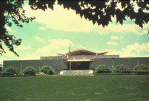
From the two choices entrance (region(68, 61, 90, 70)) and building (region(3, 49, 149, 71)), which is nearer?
building (region(3, 49, 149, 71))

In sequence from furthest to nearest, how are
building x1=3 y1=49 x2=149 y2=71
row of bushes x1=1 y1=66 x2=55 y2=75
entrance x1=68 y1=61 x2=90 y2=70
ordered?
entrance x1=68 y1=61 x2=90 y2=70
building x1=3 y1=49 x2=149 y2=71
row of bushes x1=1 y1=66 x2=55 y2=75

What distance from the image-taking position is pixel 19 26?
14.1m

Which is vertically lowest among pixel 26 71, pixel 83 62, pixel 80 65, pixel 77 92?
pixel 80 65

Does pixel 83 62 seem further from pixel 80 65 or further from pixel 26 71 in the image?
pixel 26 71

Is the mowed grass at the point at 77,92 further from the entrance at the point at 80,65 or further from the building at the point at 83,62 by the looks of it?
the entrance at the point at 80,65

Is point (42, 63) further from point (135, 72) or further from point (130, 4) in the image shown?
point (130, 4)

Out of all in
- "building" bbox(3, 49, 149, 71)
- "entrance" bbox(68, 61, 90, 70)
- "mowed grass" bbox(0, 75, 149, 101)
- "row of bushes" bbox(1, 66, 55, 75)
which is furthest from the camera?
"entrance" bbox(68, 61, 90, 70)

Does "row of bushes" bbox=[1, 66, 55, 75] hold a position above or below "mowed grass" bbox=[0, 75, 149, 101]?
below

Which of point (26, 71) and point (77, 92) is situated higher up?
point (77, 92)

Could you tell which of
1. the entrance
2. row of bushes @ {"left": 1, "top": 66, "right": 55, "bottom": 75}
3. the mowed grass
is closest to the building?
the entrance

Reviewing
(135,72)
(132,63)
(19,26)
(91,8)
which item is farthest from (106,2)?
(132,63)

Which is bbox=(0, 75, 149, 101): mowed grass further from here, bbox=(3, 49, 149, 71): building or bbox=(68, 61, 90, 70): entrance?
bbox=(68, 61, 90, 70): entrance

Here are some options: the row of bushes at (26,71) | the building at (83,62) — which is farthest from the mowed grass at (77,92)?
the building at (83,62)

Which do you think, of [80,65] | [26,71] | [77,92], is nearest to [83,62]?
[80,65]
